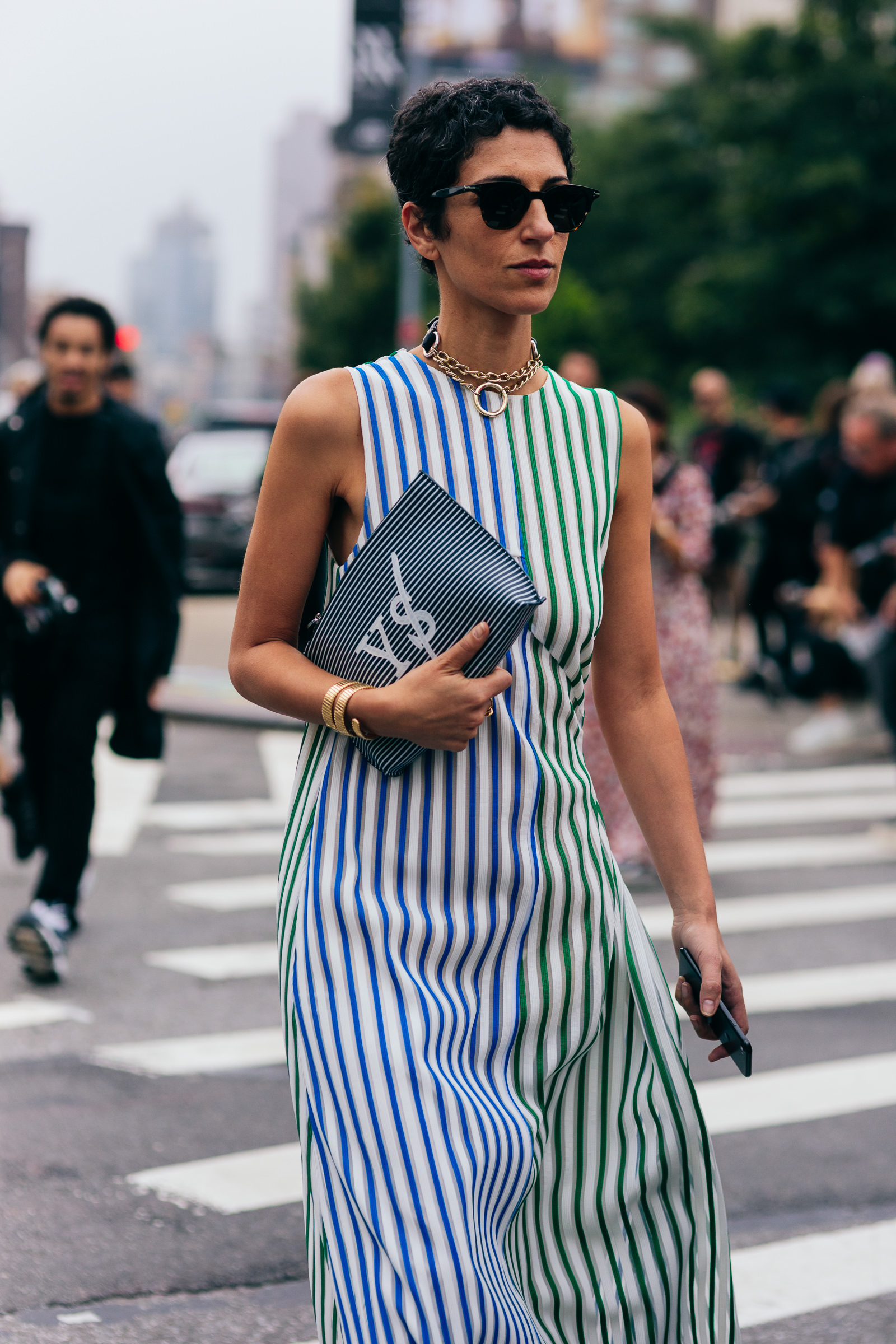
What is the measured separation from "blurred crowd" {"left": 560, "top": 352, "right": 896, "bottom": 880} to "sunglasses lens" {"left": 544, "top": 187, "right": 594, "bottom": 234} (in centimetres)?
376

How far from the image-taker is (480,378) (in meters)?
2.38

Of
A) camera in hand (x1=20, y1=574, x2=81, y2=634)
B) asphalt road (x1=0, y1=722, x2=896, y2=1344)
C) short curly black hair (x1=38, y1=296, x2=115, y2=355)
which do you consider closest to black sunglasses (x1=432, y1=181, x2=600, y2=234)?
asphalt road (x1=0, y1=722, x2=896, y2=1344)

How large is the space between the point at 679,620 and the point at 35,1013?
321 centimetres

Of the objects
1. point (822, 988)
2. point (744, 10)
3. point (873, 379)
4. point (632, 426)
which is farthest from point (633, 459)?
point (744, 10)

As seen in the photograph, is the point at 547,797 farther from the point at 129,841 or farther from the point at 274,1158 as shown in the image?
the point at 129,841

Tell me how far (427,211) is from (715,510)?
12.0m

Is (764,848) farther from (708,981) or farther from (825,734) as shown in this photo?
(708,981)

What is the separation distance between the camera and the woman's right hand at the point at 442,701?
217 centimetres

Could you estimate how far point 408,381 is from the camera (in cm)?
236

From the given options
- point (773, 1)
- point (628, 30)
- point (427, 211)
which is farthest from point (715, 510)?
point (628, 30)

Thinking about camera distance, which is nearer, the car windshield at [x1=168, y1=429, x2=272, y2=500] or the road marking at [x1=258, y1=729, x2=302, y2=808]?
the road marking at [x1=258, y1=729, x2=302, y2=808]

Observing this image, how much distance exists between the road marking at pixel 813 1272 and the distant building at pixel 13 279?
13.7 feet

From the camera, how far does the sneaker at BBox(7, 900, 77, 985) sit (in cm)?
564

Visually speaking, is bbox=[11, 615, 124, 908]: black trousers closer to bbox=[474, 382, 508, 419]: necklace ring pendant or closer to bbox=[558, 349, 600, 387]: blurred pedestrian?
bbox=[474, 382, 508, 419]: necklace ring pendant
